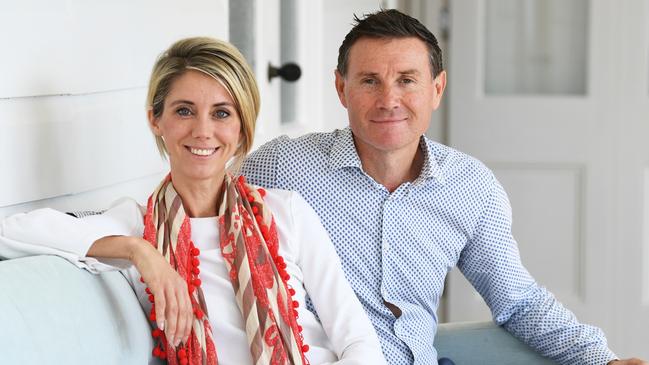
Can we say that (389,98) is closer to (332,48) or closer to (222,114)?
(222,114)

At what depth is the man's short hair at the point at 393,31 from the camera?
196 centimetres

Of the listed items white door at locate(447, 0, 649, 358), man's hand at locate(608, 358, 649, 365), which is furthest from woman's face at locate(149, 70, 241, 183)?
white door at locate(447, 0, 649, 358)

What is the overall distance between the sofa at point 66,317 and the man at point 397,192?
21.6 inches

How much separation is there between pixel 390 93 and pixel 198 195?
48 cm

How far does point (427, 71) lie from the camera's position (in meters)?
1.98

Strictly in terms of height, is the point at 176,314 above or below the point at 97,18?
below

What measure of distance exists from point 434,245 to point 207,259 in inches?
23.7

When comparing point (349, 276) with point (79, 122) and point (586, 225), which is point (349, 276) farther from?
point (586, 225)

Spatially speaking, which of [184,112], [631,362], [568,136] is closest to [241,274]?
[184,112]

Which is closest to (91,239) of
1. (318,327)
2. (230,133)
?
(230,133)

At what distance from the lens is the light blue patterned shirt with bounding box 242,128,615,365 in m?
1.97

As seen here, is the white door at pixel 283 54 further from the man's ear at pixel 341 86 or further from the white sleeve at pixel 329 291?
the white sleeve at pixel 329 291

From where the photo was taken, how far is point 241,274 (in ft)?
5.14

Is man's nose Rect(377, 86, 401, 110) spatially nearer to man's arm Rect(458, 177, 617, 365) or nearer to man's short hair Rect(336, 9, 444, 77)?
man's short hair Rect(336, 9, 444, 77)
